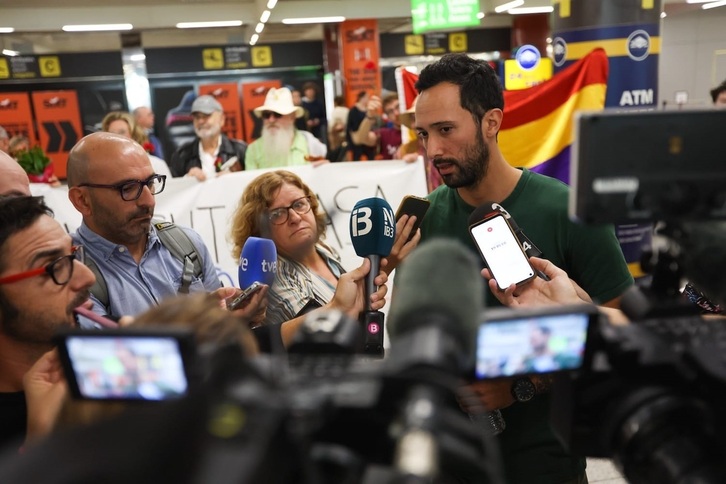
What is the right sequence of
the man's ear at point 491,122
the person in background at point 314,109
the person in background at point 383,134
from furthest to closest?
the person in background at point 314,109, the person in background at point 383,134, the man's ear at point 491,122

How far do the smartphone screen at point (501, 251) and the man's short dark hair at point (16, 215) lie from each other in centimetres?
98

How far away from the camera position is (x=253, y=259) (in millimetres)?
1922

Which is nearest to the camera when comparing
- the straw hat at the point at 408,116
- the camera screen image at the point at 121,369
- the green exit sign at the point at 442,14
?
the camera screen image at the point at 121,369

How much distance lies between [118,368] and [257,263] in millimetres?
1249

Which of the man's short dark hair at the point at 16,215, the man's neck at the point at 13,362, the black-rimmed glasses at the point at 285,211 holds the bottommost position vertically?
the man's neck at the point at 13,362

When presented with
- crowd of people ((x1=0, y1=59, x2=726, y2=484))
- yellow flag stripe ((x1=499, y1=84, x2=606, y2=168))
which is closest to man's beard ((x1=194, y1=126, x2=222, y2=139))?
yellow flag stripe ((x1=499, y1=84, x2=606, y2=168))

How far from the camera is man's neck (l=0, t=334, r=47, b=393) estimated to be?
139 centimetres

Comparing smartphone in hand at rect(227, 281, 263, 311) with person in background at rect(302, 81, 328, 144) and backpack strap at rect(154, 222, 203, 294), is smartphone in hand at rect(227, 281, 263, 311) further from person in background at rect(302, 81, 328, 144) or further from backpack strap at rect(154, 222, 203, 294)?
person in background at rect(302, 81, 328, 144)

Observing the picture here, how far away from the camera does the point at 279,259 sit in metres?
2.18

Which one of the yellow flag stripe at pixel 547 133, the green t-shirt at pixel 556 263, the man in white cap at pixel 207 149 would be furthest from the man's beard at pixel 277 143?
the green t-shirt at pixel 556 263

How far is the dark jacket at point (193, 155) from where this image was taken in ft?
15.9

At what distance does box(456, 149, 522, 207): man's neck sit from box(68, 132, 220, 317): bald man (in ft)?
3.16

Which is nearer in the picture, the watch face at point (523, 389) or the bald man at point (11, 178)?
the watch face at point (523, 389)

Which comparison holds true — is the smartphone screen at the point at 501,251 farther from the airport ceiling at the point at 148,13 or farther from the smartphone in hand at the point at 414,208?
the airport ceiling at the point at 148,13
